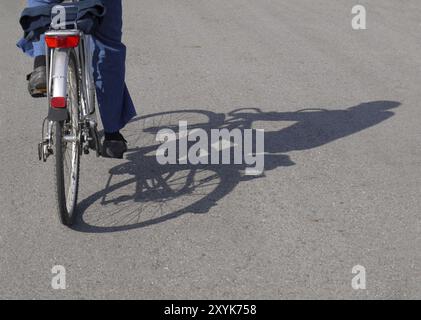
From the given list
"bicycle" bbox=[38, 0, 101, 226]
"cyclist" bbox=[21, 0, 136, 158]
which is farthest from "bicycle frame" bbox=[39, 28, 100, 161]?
"cyclist" bbox=[21, 0, 136, 158]

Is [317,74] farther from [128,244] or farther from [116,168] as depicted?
[128,244]

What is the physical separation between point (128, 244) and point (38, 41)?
4.26 ft

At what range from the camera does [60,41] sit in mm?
4520

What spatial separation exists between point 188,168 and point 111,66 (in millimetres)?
831

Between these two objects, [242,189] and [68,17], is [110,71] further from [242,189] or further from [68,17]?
[242,189]

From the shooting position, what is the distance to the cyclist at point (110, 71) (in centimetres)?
523

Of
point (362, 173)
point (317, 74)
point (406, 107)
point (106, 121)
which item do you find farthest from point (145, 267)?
point (317, 74)

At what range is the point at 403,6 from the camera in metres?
11.2

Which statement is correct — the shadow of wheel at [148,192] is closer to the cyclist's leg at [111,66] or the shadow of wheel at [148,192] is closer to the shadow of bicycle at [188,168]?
the shadow of bicycle at [188,168]

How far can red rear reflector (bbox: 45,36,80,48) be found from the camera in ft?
14.8

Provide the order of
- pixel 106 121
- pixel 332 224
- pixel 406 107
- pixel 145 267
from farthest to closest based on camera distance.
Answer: pixel 406 107 < pixel 106 121 < pixel 332 224 < pixel 145 267

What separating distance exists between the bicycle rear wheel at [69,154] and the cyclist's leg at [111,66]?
1.56 feet

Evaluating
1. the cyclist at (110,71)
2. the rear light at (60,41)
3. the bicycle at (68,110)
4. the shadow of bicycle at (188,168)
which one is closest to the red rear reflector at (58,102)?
the bicycle at (68,110)

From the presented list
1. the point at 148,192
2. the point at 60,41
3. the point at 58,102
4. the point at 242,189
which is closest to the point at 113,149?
the point at 148,192
